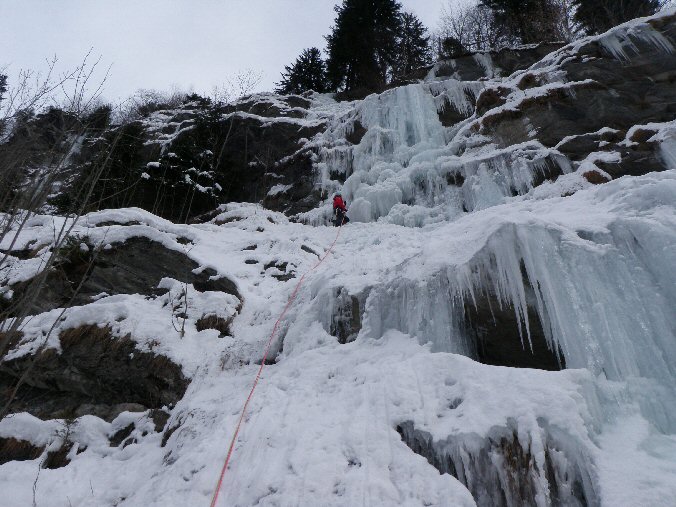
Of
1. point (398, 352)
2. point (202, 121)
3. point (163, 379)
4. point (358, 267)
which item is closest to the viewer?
point (398, 352)

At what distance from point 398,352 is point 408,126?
11.8m

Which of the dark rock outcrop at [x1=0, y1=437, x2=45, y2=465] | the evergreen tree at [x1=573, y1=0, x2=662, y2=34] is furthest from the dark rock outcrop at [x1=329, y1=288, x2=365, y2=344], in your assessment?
the evergreen tree at [x1=573, y1=0, x2=662, y2=34]

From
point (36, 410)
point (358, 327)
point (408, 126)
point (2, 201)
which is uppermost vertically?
point (408, 126)

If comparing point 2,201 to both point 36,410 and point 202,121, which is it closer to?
point 36,410

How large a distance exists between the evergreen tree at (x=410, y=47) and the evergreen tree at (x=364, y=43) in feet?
1.51

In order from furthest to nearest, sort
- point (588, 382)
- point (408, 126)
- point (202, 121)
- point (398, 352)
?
point (202, 121) → point (408, 126) → point (398, 352) → point (588, 382)

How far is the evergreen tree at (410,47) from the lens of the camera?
2552cm

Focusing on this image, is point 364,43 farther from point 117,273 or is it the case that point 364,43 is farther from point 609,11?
point 117,273

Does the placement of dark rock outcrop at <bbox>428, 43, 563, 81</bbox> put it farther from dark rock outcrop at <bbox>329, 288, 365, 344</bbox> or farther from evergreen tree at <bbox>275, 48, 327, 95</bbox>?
dark rock outcrop at <bbox>329, 288, 365, 344</bbox>

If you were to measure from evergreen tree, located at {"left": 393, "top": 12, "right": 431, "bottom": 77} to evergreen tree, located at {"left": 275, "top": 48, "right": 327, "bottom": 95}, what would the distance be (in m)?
5.21

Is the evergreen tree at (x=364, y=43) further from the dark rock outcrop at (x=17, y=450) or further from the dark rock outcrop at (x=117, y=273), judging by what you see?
the dark rock outcrop at (x=17, y=450)

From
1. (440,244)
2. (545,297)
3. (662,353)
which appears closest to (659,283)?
(662,353)

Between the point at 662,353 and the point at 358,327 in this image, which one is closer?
the point at 662,353

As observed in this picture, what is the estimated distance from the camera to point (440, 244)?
505cm
